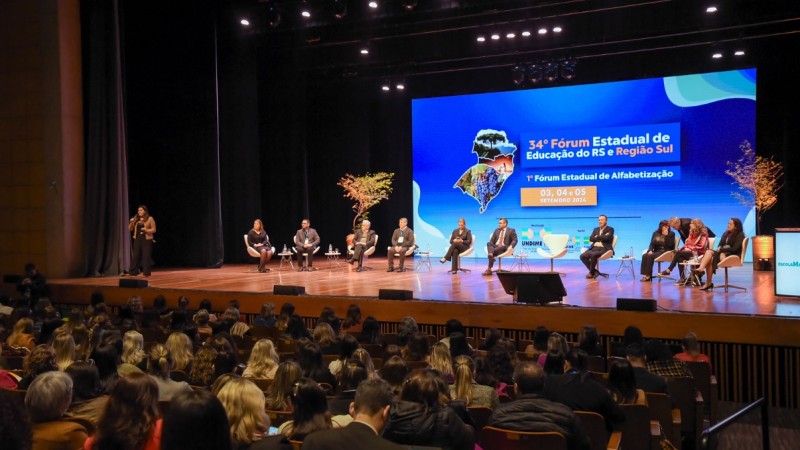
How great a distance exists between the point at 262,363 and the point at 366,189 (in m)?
12.4

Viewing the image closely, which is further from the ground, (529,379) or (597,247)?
(597,247)

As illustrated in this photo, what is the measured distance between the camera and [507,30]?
12523 mm

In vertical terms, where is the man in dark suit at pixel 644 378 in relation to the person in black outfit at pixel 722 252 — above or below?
below

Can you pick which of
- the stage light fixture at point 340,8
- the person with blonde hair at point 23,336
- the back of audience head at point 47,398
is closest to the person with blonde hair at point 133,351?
the person with blonde hair at point 23,336

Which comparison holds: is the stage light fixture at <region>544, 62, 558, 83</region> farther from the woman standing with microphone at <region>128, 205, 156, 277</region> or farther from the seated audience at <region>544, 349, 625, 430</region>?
the seated audience at <region>544, 349, 625, 430</region>

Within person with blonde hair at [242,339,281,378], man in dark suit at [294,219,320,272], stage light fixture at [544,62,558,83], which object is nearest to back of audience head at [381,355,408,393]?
person with blonde hair at [242,339,281,378]

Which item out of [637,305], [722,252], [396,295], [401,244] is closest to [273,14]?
[401,244]

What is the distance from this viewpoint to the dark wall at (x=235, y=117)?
13516mm

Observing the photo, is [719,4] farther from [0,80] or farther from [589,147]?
[0,80]

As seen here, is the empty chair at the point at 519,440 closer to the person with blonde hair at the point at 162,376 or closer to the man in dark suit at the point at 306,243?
the person with blonde hair at the point at 162,376

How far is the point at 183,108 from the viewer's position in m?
14.4

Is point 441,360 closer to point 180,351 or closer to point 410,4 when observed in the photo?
point 180,351

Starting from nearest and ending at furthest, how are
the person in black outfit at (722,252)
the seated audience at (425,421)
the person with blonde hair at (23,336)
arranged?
1. the seated audience at (425,421)
2. the person with blonde hair at (23,336)
3. the person in black outfit at (722,252)

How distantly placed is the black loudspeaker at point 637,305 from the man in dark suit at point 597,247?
13.0ft
